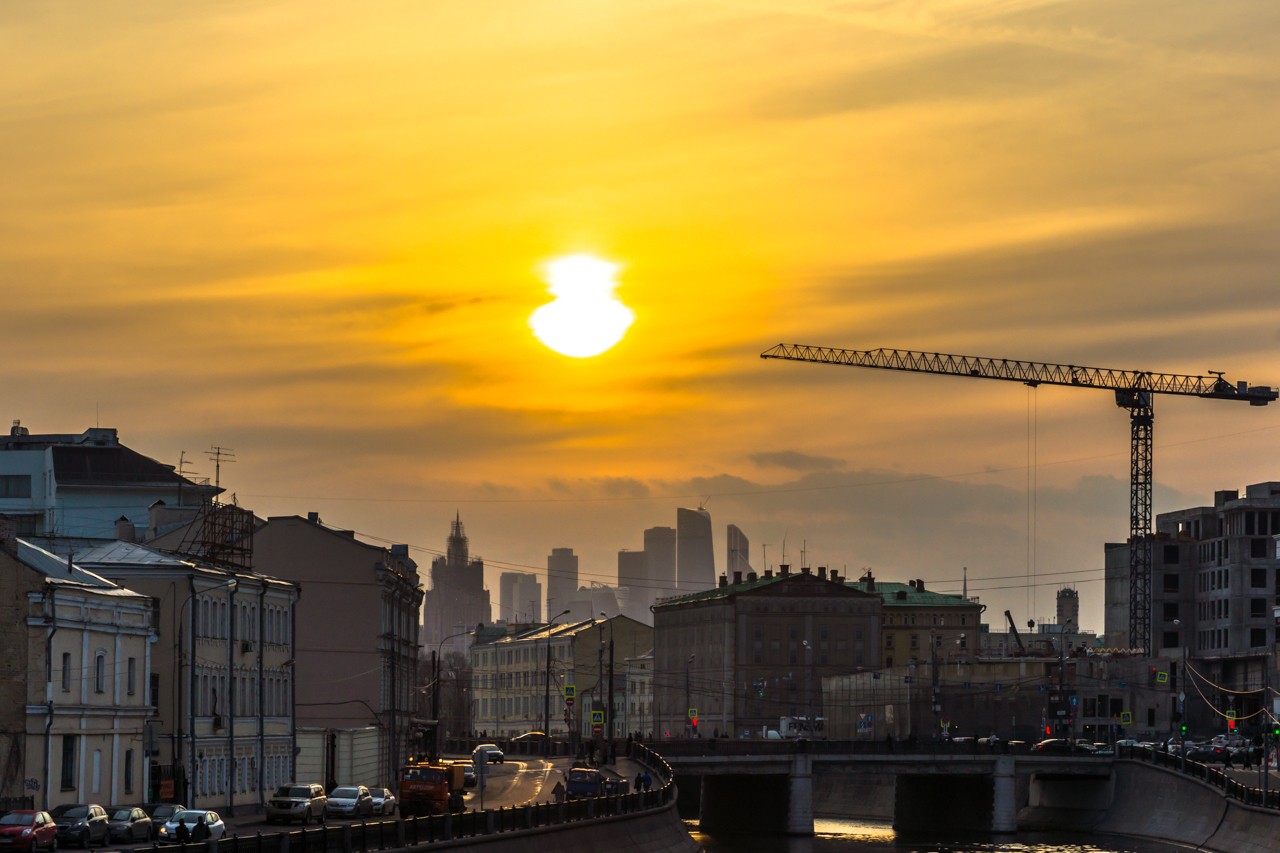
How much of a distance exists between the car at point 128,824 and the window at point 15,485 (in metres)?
101

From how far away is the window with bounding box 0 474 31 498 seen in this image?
170m

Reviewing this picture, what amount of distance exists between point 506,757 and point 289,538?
5099 centimetres

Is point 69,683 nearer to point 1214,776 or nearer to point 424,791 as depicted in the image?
point 424,791

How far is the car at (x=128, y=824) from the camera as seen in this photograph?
72312 mm

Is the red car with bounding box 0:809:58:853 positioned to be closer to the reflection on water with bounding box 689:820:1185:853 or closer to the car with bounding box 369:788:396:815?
the car with bounding box 369:788:396:815

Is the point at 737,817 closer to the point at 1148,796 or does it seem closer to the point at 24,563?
the point at 1148,796

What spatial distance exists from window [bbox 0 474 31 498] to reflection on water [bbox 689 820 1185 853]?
5912 cm

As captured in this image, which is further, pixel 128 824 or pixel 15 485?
pixel 15 485

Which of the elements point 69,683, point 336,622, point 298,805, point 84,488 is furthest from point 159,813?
point 84,488

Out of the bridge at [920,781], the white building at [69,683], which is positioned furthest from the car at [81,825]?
the bridge at [920,781]

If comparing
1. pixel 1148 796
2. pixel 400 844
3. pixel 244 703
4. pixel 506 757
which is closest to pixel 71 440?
pixel 506 757

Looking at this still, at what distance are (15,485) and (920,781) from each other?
74.8m

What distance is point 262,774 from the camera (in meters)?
106

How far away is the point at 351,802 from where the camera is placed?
313ft
